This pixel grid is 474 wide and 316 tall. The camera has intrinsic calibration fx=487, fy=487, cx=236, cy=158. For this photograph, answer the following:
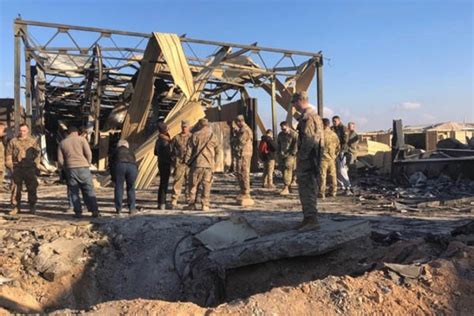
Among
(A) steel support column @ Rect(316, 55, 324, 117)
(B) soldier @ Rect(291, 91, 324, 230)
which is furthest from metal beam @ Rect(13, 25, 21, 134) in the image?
(B) soldier @ Rect(291, 91, 324, 230)

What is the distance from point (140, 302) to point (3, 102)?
18258 millimetres

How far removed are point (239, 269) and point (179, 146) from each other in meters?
3.70

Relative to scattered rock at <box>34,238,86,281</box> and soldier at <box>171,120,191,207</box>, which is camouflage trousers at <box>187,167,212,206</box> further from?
scattered rock at <box>34,238,86,281</box>

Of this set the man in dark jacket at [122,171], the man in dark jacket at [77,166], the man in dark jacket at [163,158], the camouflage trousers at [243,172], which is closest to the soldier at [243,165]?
the camouflage trousers at [243,172]

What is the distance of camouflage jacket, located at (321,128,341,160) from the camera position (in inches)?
428

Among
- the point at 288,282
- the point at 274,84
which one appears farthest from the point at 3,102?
the point at 288,282

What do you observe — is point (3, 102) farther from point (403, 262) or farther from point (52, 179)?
point (403, 262)

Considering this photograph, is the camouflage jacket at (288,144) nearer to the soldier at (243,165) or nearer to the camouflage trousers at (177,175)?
the soldier at (243,165)

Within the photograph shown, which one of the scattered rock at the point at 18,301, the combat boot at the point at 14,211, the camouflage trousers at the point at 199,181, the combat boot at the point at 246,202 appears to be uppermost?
the camouflage trousers at the point at 199,181

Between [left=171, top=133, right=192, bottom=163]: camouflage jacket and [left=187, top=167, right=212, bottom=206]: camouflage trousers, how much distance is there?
1.33 feet

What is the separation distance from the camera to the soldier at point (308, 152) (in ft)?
21.1

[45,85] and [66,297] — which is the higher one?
[45,85]

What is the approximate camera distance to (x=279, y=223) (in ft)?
24.6

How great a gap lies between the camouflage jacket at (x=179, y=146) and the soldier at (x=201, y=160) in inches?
7.8
